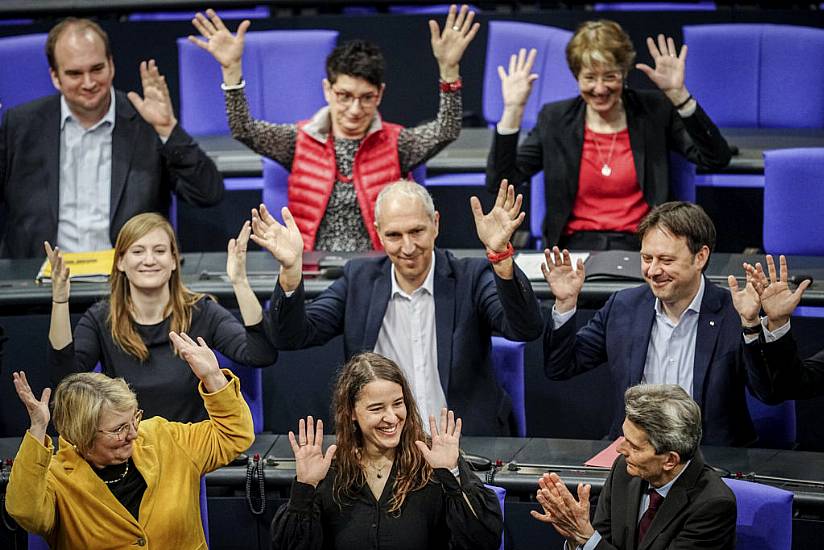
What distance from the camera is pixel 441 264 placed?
3.58 m

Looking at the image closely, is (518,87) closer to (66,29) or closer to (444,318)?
(444,318)

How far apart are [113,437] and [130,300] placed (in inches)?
28.8

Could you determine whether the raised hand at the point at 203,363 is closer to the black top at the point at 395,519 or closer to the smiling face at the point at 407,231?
the black top at the point at 395,519

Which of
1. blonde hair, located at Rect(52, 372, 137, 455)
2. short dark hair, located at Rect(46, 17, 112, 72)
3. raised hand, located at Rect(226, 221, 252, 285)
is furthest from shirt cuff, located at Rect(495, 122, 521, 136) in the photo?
blonde hair, located at Rect(52, 372, 137, 455)

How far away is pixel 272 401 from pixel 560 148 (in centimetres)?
125

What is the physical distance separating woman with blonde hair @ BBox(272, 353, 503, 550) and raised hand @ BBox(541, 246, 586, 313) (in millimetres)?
539

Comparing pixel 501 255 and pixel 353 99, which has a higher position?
pixel 353 99

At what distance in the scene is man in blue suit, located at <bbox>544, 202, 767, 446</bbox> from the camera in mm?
3355

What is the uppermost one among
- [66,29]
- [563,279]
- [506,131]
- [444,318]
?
[66,29]

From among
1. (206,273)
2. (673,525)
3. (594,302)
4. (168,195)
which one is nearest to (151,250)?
(206,273)

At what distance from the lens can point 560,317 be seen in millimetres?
3410

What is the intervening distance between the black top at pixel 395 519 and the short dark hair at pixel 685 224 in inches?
32.7

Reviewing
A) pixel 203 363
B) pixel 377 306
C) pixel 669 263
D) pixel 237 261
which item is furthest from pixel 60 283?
pixel 669 263

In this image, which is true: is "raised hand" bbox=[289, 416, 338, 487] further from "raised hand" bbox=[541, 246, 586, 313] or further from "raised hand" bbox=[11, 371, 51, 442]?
"raised hand" bbox=[541, 246, 586, 313]
